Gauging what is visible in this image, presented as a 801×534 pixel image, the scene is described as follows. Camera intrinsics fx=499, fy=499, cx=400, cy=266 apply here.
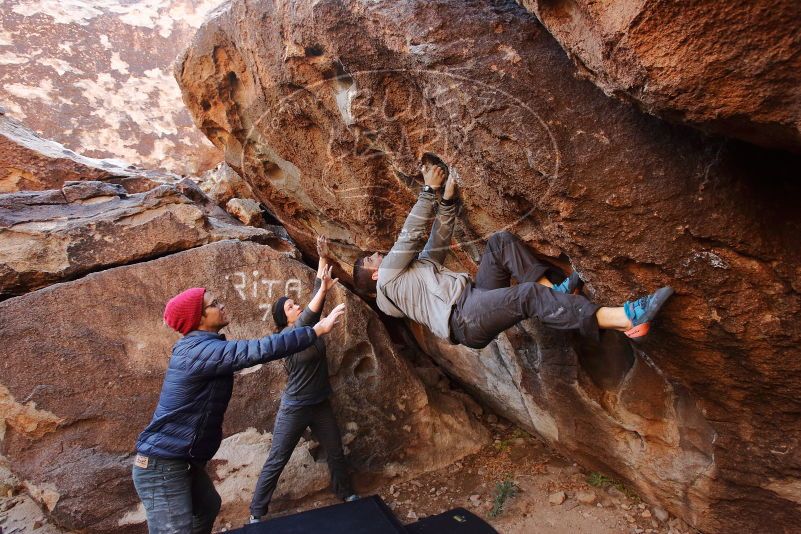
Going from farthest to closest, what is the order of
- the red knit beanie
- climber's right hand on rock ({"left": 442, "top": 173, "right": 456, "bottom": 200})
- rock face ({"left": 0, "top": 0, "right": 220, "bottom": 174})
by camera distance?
rock face ({"left": 0, "top": 0, "right": 220, "bottom": 174}), climber's right hand on rock ({"left": 442, "top": 173, "right": 456, "bottom": 200}), the red knit beanie

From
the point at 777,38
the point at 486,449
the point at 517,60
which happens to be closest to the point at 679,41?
the point at 777,38

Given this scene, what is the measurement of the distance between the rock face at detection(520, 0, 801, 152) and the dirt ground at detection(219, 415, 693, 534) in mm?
2701

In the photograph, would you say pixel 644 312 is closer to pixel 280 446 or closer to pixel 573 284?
pixel 573 284

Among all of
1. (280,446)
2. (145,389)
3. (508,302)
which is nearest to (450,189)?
(508,302)

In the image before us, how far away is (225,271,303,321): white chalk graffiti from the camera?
3.85m

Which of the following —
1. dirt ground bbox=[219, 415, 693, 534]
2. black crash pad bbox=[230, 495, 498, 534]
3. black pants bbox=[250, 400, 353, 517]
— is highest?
black pants bbox=[250, 400, 353, 517]

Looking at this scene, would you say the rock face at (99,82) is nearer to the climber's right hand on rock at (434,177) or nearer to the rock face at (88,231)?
the rock face at (88,231)

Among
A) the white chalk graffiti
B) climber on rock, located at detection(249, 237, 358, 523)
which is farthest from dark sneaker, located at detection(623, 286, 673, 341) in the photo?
the white chalk graffiti

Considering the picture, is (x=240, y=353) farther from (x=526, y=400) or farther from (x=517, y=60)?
(x=526, y=400)

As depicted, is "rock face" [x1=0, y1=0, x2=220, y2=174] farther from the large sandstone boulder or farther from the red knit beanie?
the red knit beanie

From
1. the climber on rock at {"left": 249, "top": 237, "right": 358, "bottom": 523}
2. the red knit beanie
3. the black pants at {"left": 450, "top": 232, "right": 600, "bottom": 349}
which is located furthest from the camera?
the climber on rock at {"left": 249, "top": 237, "right": 358, "bottom": 523}

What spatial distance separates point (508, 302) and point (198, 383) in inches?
59.3

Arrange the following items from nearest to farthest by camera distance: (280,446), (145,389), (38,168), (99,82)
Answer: (280,446) → (145,389) → (38,168) → (99,82)

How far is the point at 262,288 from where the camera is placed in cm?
390
